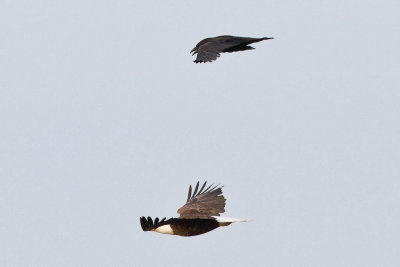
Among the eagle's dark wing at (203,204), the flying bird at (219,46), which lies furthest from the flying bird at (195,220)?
Result: the flying bird at (219,46)

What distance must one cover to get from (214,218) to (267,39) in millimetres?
3443

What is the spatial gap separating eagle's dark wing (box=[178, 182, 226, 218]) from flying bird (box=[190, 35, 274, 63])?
2.88 meters

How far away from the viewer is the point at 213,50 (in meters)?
22.1

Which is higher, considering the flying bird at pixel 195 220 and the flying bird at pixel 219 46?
the flying bird at pixel 219 46

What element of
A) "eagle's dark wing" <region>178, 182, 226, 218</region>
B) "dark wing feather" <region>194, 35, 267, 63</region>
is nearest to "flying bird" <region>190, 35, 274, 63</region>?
"dark wing feather" <region>194, 35, 267, 63</region>

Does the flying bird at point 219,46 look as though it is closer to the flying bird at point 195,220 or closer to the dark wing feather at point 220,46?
the dark wing feather at point 220,46

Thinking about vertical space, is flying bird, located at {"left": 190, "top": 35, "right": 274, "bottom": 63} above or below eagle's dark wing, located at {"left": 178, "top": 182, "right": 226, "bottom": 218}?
above

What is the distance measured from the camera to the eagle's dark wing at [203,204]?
22.9 m

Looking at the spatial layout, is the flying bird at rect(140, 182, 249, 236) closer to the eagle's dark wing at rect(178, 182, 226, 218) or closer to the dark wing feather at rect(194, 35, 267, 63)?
the eagle's dark wing at rect(178, 182, 226, 218)

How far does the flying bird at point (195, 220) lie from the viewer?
22.0 meters

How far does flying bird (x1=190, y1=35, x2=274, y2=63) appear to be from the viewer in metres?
21.7

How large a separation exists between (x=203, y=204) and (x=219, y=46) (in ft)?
10.6

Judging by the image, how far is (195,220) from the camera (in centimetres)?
2245

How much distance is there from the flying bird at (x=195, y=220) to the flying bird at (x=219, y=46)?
2984 mm
